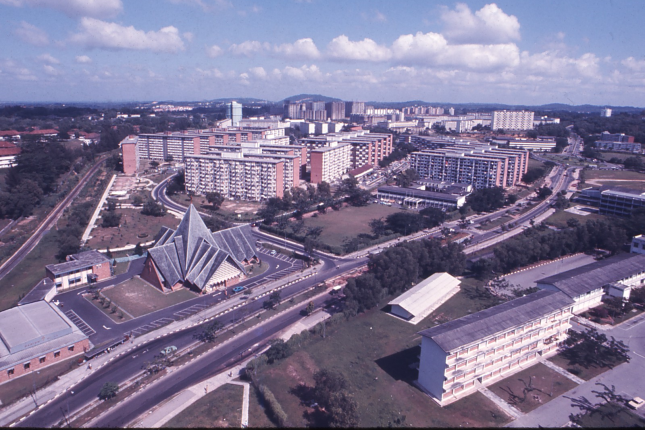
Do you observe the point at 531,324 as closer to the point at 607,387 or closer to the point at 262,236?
the point at 607,387

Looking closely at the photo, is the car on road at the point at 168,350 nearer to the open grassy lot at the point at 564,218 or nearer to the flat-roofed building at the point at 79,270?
the flat-roofed building at the point at 79,270

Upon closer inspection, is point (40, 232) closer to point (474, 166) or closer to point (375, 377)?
point (375, 377)

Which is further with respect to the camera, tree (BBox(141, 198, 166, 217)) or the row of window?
tree (BBox(141, 198, 166, 217))

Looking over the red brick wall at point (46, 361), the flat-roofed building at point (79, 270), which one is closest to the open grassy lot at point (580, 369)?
the red brick wall at point (46, 361)

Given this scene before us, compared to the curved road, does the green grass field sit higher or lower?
higher

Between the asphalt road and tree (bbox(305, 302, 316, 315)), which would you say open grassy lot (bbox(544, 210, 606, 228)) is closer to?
tree (bbox(305, 302, 316, 315))

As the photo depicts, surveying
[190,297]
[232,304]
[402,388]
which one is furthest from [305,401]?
[190,297]

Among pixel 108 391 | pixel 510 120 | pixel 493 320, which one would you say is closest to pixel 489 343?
pixel 493 320

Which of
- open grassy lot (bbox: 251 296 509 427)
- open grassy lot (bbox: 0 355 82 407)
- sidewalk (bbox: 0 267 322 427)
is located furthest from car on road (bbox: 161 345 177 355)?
open grassy lot (bbox: 251 296 509 427)
